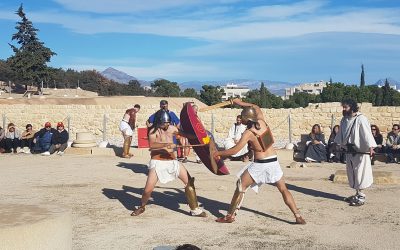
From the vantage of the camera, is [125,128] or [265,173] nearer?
[265,173]

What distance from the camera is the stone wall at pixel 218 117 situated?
24875mm

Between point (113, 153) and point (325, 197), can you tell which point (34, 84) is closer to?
point (113, 153)

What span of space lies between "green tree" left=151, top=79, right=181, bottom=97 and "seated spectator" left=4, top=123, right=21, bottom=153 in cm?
6099

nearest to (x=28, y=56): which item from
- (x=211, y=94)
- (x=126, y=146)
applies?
(x=211, y=94)

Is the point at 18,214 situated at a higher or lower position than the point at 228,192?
higher

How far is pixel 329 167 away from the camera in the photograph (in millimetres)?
13305

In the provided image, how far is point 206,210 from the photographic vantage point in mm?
8289

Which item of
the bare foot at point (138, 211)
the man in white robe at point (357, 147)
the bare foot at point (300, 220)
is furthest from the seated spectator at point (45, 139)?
the bare foot at point (300, 220)

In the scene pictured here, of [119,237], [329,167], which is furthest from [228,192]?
[329,167]

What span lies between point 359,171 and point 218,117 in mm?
18712

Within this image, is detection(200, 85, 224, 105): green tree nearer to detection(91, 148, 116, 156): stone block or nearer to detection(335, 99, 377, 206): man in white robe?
detection(91, 148, 116, 156): stone block

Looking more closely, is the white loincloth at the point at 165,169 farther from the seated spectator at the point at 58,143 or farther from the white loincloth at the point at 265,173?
the seated spectator at the point at 58,143

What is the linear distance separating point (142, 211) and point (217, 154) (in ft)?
4.96

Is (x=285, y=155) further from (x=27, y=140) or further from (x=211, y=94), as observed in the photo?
(x=211, y=94)
